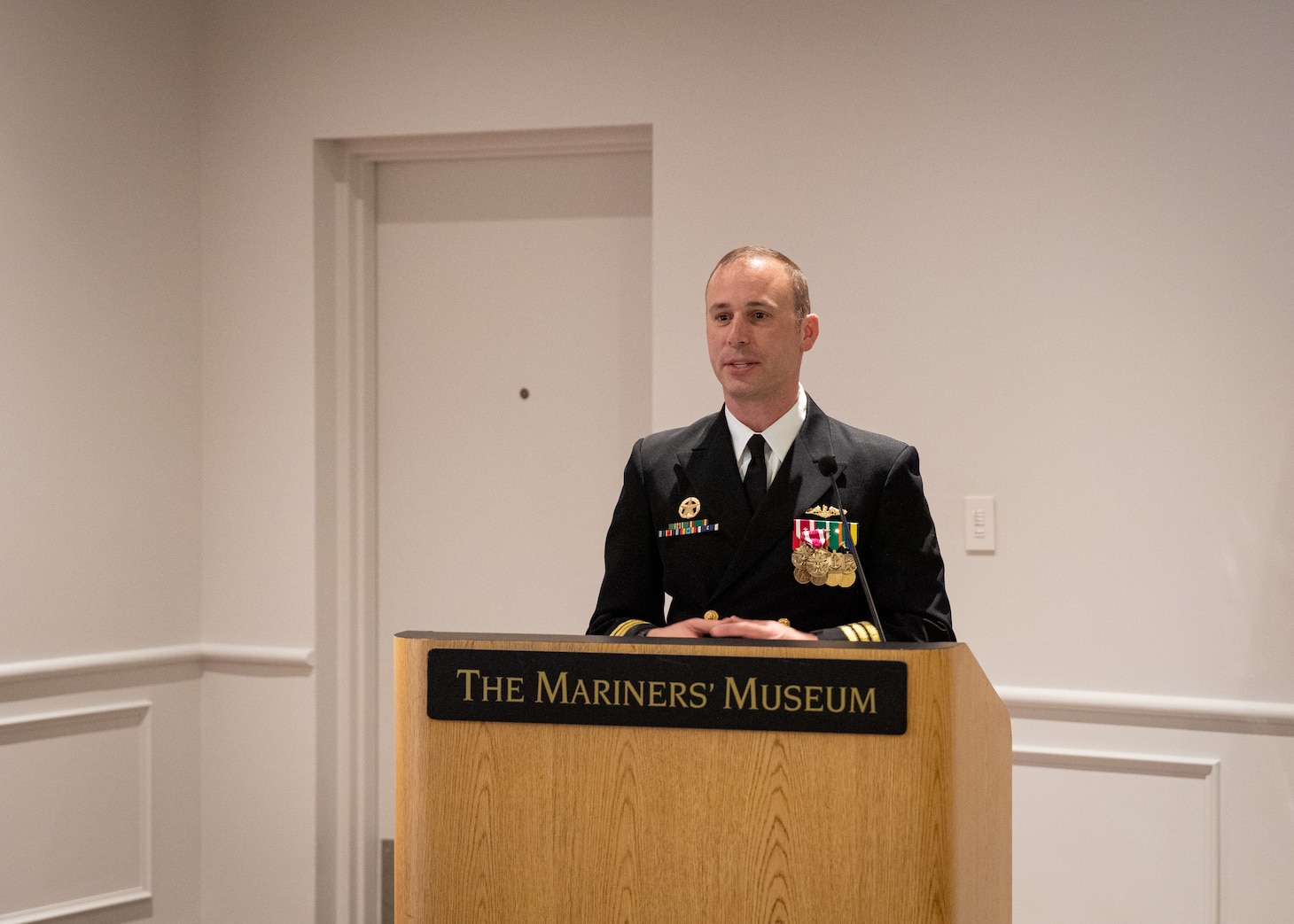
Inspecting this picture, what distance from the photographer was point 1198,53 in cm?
271

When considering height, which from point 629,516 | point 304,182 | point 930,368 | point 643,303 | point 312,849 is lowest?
point 312,849

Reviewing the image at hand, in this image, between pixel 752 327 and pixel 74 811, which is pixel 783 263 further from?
pixel 74 811

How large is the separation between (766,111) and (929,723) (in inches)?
86.8

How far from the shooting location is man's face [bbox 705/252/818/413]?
164 cm

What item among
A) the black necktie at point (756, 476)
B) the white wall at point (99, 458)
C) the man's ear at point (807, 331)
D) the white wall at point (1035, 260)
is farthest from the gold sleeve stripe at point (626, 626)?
the white wall at point (99, 458)

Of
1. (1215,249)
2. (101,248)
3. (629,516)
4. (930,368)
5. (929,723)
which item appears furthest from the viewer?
(101,248)

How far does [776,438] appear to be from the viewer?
5.60 ft

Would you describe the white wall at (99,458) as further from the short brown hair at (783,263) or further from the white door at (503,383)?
the short brown hair at (783,263)

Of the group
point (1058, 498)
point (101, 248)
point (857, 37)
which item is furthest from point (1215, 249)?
point (101, 248)

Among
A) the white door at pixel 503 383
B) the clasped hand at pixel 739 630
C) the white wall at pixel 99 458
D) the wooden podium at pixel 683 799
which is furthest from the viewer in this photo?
the white door at pixel 503 383

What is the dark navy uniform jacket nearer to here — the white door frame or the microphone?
the microphone

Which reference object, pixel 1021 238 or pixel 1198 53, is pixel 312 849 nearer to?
pixel 1021 238

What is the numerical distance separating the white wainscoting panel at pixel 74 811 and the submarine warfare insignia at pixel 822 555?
2301 mm

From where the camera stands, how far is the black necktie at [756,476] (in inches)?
66.7
